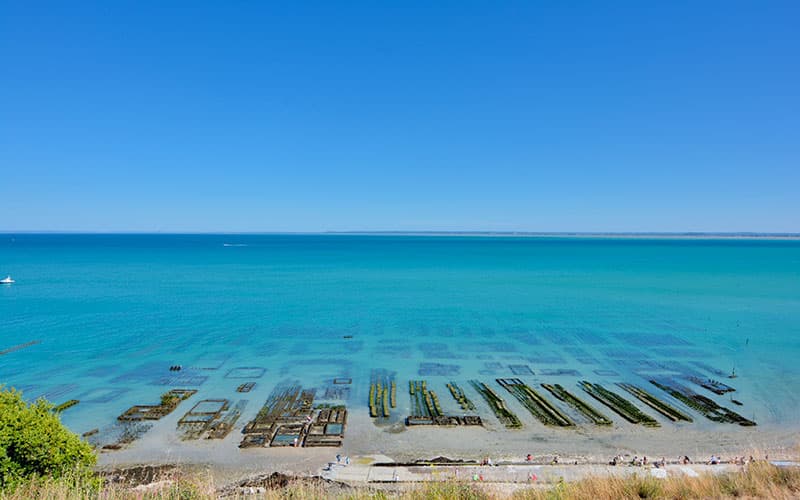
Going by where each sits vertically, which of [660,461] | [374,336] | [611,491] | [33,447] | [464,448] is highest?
[611,491]

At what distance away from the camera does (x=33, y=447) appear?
14812 millimetres

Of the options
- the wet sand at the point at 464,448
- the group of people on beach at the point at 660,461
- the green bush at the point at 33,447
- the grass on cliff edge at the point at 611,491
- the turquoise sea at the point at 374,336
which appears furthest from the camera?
the turquoise sea at the point at 374,336

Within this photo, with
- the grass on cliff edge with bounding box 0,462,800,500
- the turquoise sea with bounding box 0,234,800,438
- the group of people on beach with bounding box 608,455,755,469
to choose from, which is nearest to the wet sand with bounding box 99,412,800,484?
the group of people on beach with bounding box 608,455,755,469

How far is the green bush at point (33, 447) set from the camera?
14328 mm

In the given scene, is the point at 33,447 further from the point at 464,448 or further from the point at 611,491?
the point at 464,448

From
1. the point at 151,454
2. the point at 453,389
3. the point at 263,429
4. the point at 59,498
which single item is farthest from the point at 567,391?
the point at 59,498

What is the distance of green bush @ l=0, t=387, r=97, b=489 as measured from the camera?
14328 millimetres

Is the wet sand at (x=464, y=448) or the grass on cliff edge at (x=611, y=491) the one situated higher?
the grass on cliff edge at (x=611, y=491)

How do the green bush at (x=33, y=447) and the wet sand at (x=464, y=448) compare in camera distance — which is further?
the wet sand at (x=464, y=448)

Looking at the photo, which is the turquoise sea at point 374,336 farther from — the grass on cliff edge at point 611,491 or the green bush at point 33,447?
the grass on cliff edge at point 611,491

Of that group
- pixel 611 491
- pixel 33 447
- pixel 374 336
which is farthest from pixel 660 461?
pixel 374 336

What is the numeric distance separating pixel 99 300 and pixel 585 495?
74.4m

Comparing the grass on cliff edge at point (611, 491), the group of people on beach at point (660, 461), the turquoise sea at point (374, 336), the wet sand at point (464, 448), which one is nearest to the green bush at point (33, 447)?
the grass on cliff edge at point (611, 491)

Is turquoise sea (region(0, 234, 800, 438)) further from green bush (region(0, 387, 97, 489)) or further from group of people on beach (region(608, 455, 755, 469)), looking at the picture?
green bush (region(0, 387, 97, 489))
